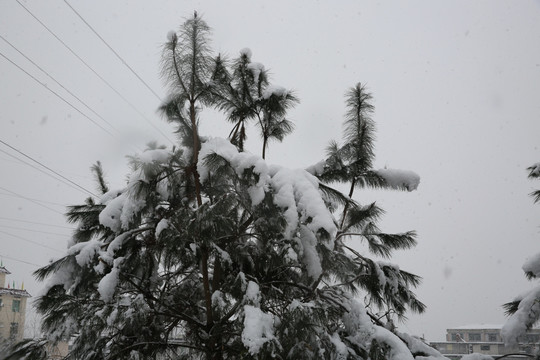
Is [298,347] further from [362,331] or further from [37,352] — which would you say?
[37,352]

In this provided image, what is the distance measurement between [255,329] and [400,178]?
208 centimetres

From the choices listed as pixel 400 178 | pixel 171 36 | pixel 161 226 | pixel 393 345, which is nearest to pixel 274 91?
pixel 171 36

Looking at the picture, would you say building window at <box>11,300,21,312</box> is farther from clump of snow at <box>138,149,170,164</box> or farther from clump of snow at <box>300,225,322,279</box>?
clump of snow at <box>300,225,322,279</box>

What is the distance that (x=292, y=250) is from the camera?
2.98 m

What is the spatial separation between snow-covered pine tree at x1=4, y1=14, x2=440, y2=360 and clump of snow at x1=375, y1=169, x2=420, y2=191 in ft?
0.04

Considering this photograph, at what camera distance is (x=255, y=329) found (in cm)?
251

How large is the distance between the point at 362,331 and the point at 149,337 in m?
1.90

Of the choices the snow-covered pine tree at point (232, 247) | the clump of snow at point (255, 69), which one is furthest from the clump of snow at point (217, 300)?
the clump of snow at point (255, 69)

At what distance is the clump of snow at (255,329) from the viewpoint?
243 cm

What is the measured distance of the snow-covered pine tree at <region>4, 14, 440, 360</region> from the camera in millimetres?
2781

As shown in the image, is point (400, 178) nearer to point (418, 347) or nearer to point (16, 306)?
point (418, 347)

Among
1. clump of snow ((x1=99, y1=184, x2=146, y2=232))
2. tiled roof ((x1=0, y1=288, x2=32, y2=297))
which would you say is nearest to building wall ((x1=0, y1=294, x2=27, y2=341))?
tiled roof ((x1=0, y1=288, x2=32, y2=297))

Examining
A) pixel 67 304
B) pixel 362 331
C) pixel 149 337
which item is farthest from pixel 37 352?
pixel 362 331

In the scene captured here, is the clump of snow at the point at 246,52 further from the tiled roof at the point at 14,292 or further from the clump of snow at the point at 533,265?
the tiled roof at the point at 14,292
